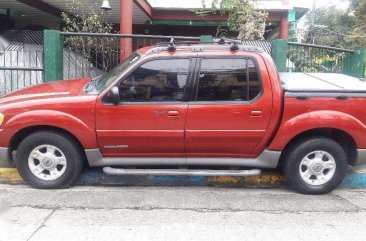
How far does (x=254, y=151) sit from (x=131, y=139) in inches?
Result: 59.8

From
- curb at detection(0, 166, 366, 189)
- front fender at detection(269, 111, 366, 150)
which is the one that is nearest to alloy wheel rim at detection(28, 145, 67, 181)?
curb at detection(0, 166, 366, 189)

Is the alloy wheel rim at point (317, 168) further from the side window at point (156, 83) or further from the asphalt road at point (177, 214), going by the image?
the side window at point (156, 83)

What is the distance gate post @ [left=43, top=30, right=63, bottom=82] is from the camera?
24.2ft

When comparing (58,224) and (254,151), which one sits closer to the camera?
(58,224)

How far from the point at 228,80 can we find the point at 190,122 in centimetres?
70

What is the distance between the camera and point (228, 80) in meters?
5.35

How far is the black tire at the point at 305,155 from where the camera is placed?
5.34m

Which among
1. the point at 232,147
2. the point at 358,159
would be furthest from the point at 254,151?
the point at 358,159

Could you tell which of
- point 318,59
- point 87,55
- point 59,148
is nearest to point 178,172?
point 59,148

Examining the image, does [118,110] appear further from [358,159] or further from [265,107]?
[358,159]

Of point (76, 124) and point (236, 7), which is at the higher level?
point (236, 7)

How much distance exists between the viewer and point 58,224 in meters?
4.43

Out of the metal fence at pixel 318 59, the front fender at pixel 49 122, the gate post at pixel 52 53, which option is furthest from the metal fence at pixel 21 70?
the metal fence at pixel 318 59

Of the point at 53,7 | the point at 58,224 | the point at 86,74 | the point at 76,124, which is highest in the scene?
the point at 53,7
